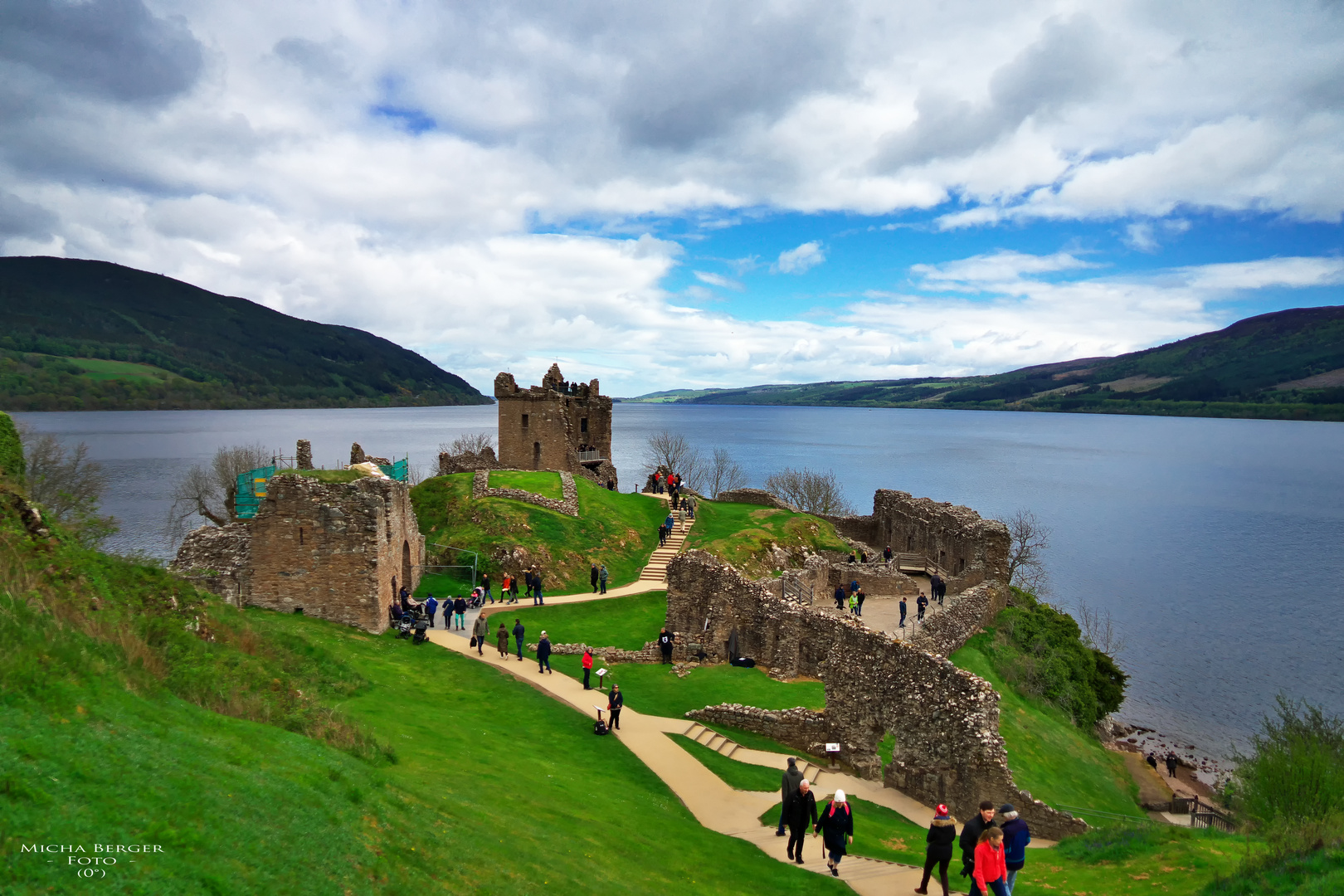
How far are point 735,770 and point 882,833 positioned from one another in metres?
4.64

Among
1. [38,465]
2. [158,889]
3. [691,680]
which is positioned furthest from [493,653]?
[38,465]

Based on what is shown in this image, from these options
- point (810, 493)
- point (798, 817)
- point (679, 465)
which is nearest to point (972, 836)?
point (798, 817)

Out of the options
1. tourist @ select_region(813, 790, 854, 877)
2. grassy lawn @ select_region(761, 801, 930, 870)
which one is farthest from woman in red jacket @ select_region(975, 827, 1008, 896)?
tourist @ select_region(813, 790, 854, 877)

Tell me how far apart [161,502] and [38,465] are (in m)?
42.1

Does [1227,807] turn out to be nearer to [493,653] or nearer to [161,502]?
[493,653]

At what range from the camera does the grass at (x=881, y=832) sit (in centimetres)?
1588

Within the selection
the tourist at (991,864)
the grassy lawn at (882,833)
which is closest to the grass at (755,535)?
the grassy lawn at (882,833)

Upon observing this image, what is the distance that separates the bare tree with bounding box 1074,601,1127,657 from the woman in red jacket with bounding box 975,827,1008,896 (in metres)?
42.4

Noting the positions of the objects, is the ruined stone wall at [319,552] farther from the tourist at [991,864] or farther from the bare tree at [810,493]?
the bare tree at [810,493]

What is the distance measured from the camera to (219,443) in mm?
148625

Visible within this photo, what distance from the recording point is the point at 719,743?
75.9 feet

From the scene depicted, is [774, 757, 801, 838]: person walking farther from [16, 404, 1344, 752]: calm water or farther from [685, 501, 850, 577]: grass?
[16, 404, 1344, 752]: calm water

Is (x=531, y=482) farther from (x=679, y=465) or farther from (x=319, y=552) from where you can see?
(x=679, y=465)

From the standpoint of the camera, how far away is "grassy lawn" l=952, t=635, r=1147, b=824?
24250 millimetres
